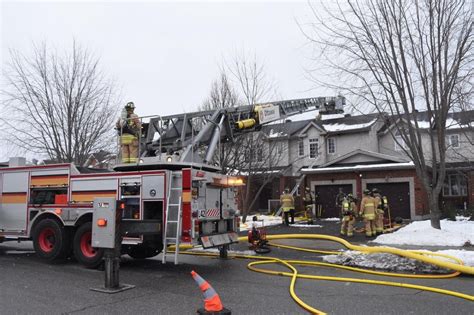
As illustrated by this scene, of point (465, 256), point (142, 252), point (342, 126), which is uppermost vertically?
point (342, 126)

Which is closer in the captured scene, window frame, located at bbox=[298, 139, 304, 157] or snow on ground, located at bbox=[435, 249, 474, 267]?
snow on ground, located at bbox=[435, 249, 474, 267]

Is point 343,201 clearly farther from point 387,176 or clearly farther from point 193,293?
point 193,293

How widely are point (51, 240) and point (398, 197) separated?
17.3m

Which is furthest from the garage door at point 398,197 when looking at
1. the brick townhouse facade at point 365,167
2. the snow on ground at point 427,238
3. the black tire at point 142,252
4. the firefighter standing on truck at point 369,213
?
the black tire at point 142,252

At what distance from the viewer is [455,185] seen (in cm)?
2534

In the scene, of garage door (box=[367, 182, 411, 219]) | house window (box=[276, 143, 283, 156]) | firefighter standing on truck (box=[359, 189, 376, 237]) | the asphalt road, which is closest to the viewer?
the asphalt road

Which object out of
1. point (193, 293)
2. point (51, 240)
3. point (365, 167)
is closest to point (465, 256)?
point (193, 293)

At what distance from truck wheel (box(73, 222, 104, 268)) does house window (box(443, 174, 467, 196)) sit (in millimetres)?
21926

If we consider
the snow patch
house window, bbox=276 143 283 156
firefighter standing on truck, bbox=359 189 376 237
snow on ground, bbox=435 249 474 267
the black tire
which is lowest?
the black tire

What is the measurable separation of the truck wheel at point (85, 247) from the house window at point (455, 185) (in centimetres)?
2193

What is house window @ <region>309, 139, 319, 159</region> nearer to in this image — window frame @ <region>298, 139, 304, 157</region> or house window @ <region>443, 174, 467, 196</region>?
window frame @ <region>298, 139, 304, 157</region>

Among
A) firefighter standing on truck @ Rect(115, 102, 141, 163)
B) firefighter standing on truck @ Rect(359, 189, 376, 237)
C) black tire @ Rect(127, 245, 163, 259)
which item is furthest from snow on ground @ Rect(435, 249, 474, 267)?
firefighter standing on truck @ Rect(115, 102, 141, 163)

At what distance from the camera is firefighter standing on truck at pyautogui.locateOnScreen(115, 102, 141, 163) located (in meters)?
9.99

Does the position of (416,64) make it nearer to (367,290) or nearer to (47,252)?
(367,290)
